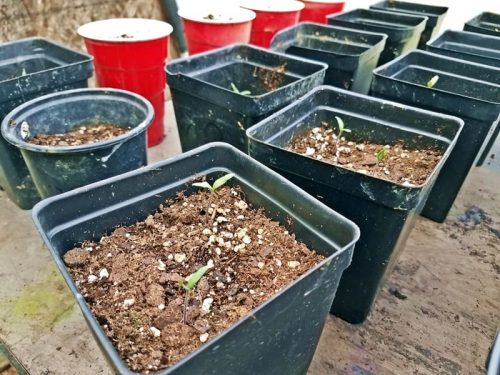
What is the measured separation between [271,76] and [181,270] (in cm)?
102

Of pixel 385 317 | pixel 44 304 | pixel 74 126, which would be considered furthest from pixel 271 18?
pixel 44 304

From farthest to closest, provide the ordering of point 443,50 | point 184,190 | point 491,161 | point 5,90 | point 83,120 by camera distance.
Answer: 1. point 491,161
2. point 443,50
3. point 83,120
4. point 5,90
5. point 184,190

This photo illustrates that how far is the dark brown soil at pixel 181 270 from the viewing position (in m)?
0.71

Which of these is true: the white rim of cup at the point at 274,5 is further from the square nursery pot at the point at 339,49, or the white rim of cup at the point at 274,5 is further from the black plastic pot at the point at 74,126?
the black plastic pot at the point at 74,126

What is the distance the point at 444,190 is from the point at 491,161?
30.5 inches

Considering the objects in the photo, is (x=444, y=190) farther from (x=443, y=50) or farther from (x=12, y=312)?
(x=12, y=312)

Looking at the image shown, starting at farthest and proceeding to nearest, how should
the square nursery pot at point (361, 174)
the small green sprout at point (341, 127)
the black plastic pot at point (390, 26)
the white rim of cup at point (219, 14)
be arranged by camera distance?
the black plastic pot at point (390, 26) → the white rim of cup at point (219, 14) → the small green sprout at point (341, 127) → the square nursery pot at point (361, 174)

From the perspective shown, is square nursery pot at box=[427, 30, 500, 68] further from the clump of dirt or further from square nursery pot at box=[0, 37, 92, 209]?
square nursery pot at box=[0, 37, 92, 209]

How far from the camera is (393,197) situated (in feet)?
2.98

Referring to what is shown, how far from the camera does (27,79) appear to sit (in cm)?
137

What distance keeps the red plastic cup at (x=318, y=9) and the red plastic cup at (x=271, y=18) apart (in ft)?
0.75

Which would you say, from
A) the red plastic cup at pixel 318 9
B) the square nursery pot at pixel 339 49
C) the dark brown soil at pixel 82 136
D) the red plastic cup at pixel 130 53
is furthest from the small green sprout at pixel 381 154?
the red plastic cup at pixel 318 9

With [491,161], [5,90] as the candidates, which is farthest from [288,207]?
[491,161]

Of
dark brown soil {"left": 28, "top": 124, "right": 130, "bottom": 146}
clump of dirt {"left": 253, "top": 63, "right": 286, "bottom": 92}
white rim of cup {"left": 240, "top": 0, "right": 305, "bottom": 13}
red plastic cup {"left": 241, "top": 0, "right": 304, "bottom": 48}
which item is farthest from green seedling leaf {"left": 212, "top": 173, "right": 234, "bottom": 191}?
white rim of cup {"left": 240, "top": 0, "right": 305, "bottom": 13}
